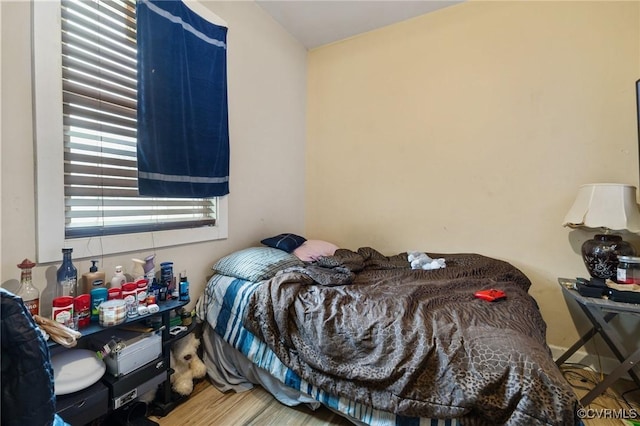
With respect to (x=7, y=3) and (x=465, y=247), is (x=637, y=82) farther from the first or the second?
(x=7, y=3)

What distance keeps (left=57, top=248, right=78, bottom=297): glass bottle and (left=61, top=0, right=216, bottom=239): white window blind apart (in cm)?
11

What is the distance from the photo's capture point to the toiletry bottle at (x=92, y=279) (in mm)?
1323

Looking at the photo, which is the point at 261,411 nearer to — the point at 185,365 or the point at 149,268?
the point at 185,365

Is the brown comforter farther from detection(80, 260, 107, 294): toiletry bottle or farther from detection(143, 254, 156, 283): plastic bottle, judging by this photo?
detection(80, 260, 107, 294): toiletry bottle

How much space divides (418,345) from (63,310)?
4.75ft

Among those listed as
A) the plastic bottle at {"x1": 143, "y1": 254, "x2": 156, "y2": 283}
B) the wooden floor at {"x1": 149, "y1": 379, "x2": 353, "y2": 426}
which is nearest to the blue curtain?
the plastic bottle at {"x1": 143, "y1": 254, "x2": 156, "y2": 283}

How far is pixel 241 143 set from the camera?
7.40ft

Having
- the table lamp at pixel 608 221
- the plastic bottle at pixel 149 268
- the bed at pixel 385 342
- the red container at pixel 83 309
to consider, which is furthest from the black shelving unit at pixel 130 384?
the table lamp at pixel 608 221

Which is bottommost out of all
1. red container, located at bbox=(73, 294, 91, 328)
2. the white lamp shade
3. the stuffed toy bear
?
the stuffed toy bear

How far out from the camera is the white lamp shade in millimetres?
1637

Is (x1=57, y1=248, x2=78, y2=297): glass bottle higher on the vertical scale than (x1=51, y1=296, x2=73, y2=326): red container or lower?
higher

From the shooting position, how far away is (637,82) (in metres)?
1.72

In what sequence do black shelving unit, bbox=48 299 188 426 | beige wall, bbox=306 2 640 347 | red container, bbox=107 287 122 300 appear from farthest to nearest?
beige wall, bbox=306 2 640 347
red container, bbox=107 287 122 300
black shelving unit, bbox=48 299 188 426

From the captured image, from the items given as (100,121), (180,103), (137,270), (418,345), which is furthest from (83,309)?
(418,345)
